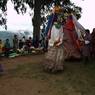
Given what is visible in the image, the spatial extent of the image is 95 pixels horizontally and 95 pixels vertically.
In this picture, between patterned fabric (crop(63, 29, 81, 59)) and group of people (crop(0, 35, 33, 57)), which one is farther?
group of people (crop(0, 35, 33, 57))

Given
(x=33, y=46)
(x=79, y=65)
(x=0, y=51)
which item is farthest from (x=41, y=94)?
(x=33, y=46)

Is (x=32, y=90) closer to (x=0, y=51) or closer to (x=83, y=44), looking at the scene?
(x=83, y=44)

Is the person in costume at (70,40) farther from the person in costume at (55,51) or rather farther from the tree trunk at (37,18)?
the tree trunk at (37,18)

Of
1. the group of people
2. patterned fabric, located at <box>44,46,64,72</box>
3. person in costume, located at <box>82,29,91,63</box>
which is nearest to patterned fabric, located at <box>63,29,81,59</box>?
person in costume, located at <box>82,29,91,63</box>

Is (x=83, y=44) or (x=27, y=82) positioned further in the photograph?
(x=83, y=44)

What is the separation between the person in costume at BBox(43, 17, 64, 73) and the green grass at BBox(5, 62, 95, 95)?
328mm

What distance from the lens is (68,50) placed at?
17344mm

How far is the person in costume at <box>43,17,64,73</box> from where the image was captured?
48.6 ft

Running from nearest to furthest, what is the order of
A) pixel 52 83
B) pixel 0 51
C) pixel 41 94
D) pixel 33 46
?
pixel 41 94
pixel 52 83
pixel 0 51
pixel 33 46

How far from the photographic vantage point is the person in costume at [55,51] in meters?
14.8

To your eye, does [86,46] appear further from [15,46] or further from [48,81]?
[15,46]

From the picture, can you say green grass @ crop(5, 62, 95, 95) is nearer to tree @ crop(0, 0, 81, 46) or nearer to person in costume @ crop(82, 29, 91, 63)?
person in costume @ crop(82, 29, 91, 63)

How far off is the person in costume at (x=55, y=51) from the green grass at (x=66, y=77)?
1.08 ft

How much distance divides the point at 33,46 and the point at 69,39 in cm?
523
